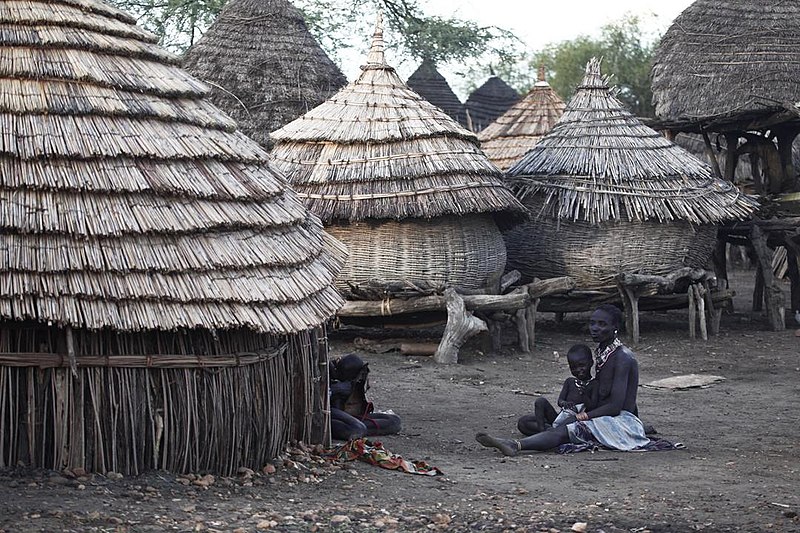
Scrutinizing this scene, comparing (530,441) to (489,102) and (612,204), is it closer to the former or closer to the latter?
(612,204)

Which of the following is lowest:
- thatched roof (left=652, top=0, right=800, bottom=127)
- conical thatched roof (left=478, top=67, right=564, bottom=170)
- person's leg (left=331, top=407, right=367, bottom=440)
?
person's leg (left=331, top=407, right=367, bottom=440)

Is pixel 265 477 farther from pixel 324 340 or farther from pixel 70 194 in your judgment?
pixel 70 194

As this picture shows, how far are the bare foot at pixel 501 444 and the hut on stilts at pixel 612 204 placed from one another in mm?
5740

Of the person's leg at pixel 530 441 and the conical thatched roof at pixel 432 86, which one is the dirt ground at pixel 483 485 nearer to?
the person's leg at pixel 530 441

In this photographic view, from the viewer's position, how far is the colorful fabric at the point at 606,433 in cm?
857

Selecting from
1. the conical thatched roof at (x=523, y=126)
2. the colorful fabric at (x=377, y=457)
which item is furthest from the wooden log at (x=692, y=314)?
the conical thatched roof at (x=523, y=126)

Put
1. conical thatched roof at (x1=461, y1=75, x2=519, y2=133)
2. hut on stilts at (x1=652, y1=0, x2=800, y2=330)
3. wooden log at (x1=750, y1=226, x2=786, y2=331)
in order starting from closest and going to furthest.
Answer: wooden log at (x1=750, y1=226, x2=786, y2=331) < hut on stilts at (x1=652, y1=0, x2=800, y2=330) < conical thatched roof at (x1=461, y1=75, x2=519, y2=133)

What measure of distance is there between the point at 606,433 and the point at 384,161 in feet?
16.6

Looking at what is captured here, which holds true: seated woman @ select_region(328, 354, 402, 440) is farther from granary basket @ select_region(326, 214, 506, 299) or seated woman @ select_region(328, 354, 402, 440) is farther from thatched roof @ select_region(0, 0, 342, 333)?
granary basket @ select_region(326, 214, 506, 299)

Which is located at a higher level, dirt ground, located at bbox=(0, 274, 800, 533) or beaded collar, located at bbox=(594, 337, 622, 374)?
beaded collar, located at bbox=(594, 337, 622, 374)

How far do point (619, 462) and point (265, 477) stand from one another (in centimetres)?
243

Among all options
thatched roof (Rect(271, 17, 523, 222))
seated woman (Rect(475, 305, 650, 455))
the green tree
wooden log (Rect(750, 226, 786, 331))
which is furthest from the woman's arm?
the green tree

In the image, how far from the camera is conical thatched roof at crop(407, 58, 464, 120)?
26359 mm

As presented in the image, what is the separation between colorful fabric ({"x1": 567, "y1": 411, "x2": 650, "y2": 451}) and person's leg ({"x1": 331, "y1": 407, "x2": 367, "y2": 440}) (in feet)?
4.69
